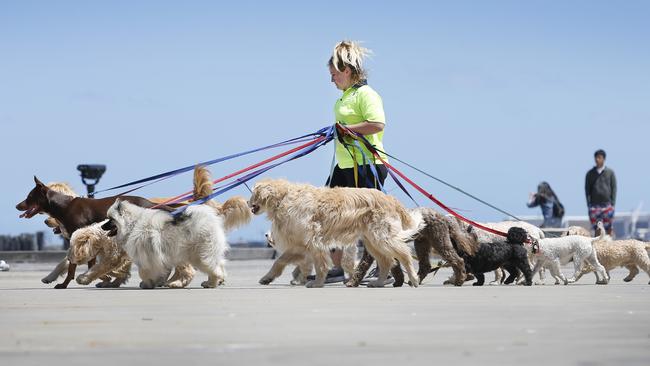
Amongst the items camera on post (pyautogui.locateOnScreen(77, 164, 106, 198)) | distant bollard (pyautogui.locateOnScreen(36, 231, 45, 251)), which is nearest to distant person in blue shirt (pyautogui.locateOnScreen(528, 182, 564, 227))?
camera on post (pyautogui.locateOnScreen(77, 164, 106, 198))

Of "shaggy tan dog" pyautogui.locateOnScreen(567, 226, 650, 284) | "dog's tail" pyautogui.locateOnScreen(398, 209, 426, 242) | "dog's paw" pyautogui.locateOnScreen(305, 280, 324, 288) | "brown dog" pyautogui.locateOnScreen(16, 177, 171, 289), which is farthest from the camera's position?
"shaggy tan dog" pyautogui.locateOnScreen(567, 226, 650, 284)

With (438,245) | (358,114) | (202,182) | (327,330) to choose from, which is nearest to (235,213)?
(202,182)

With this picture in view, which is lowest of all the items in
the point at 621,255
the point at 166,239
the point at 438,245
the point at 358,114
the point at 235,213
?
the point at 621,255

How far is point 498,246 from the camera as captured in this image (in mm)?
12844

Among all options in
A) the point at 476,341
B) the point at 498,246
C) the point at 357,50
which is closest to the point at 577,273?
the point at 498,246

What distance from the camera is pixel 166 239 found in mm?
11398

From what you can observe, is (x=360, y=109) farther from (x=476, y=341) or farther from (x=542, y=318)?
(x=476, y=341)

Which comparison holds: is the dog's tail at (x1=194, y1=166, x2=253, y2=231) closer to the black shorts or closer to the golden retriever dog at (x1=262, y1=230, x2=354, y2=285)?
the golden retriever dog at (x1=262, y1=230, x2=354, y2=285)

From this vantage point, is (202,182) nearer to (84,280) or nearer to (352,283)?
(84,280)

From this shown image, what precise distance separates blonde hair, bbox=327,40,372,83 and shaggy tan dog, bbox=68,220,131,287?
9.84ft

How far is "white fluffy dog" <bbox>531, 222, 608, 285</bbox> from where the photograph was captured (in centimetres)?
1327

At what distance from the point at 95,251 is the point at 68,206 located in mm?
1233

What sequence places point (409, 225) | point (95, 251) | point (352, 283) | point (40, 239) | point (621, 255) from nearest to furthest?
point (409, 225) < point (95, 251) < point (352, 283) < point (621, 255) < point (40, 239)

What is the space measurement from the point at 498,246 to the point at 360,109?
2.22 metres
